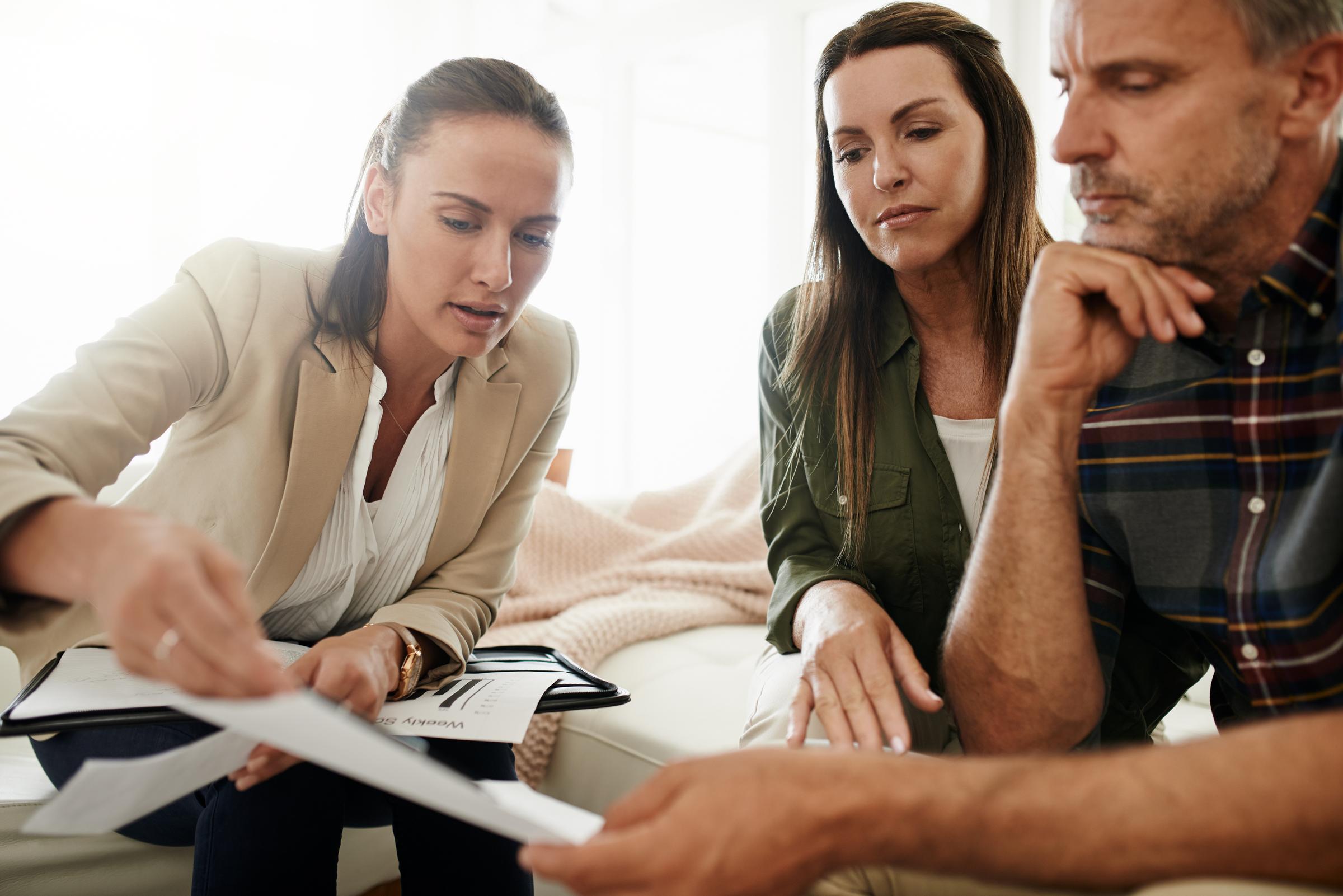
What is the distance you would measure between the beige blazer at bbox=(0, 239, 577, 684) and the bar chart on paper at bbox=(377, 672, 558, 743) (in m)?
0.09

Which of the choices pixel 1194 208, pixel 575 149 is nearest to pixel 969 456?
pixel 1194 208

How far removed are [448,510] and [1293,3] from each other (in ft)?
3.62

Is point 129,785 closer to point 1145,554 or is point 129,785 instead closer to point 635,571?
point 1145,554

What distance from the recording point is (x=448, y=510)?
142 centimetres

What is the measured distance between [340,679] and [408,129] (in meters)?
0.72

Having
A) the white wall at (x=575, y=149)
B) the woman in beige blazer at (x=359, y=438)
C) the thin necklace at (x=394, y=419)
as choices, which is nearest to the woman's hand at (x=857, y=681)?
the woman in beige blazer at (x=359, y=438)

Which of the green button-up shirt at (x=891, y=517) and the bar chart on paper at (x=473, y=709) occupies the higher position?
the green button-up shirt at (x=891, y=517)

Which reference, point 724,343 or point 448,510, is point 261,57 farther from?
point 448,510

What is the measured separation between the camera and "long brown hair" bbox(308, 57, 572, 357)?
1325 millimetres

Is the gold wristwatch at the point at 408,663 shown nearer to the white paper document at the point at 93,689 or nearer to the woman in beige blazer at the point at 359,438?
the woman in beige blazer at the point at 359,438

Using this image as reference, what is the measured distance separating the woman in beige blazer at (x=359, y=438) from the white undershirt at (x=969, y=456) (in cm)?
59

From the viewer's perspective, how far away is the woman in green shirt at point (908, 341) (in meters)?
1.34

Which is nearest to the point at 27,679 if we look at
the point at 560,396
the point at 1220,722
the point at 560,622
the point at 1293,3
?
the point at 560,396

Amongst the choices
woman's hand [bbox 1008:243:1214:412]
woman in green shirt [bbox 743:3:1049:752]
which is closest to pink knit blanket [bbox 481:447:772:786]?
woman in green shirt [bbox 743:3:1049:752]
